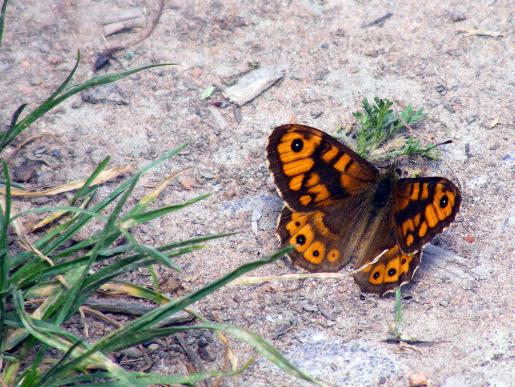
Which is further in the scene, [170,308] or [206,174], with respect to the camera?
[206,174]

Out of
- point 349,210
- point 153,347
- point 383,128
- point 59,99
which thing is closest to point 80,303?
point 153,347

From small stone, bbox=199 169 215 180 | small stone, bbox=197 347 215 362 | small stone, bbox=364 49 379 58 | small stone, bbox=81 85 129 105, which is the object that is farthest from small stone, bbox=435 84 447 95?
small stone, bbox=197 347 215 362

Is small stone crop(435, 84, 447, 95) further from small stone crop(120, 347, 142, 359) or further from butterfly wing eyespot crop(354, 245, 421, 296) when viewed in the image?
small stone crop(120, 347, 142, 359)

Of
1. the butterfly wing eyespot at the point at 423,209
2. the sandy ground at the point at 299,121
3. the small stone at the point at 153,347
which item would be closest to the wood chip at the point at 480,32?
the sandy ground at the point at 299,121

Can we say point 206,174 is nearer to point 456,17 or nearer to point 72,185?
point 72,185

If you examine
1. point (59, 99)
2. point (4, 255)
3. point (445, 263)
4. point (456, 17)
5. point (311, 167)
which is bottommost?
point (445, 263)
